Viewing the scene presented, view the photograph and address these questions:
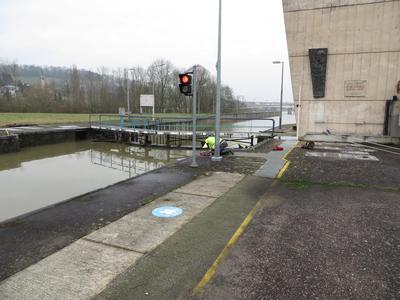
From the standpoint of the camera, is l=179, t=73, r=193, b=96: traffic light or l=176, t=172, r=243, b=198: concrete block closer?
l=176, t=172, r=243, b=198: concrete block

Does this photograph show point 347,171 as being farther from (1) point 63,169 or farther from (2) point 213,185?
(1) point 63,169

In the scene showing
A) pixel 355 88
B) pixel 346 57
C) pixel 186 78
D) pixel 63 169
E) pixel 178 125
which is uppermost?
pixel 346 57

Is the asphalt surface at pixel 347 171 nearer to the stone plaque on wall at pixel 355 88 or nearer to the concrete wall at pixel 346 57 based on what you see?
the concrete wall at pixel 346 57

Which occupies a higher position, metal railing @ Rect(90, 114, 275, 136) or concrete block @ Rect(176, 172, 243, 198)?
metal railing @ Rect(90, 114, 275, 136)

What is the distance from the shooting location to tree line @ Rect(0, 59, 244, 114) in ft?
196

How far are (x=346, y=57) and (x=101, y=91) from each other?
61.5 m

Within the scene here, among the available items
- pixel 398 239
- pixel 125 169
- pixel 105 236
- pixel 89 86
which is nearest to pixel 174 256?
pixel 105 236

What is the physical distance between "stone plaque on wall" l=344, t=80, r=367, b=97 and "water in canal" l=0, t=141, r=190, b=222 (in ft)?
35.9

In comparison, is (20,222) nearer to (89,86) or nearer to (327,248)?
(327,248)

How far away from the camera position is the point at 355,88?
17.5 m

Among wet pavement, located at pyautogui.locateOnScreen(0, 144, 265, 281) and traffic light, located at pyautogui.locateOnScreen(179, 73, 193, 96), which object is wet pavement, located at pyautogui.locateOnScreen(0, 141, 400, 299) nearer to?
wet pavement, located at pyautogui.locateOnScreen(0, 144, 265, 281)

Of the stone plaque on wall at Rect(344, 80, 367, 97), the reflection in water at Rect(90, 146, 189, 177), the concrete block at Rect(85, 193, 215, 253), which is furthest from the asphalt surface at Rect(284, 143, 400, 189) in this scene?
the reflection in water at Rect(90, 146, 189, 177)

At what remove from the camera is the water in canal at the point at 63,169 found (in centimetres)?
1009

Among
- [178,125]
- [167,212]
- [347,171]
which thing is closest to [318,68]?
[347,171]
